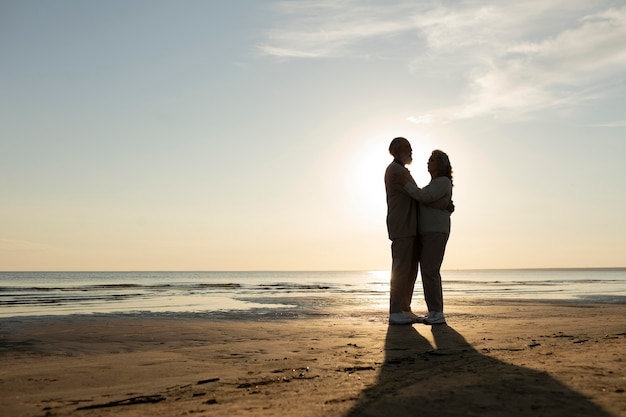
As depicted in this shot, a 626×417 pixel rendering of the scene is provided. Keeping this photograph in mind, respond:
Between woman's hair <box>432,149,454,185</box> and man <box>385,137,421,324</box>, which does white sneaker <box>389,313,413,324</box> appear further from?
woman's hair <box>432,149,454,185</box>

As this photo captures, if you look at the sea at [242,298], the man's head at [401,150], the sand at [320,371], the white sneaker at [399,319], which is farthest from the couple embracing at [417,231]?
the sea at [242,298]

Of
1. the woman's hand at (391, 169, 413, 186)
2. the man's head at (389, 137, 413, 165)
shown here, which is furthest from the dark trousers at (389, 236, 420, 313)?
the man's head at (389, 137, 413, 165)

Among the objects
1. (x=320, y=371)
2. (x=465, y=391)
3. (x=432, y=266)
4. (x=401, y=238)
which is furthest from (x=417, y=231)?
(x=465, y=391)

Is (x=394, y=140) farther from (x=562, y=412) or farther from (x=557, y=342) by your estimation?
(x=562, y=412)

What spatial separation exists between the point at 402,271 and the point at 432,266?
416mm

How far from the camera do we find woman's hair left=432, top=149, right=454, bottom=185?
27.0 ft

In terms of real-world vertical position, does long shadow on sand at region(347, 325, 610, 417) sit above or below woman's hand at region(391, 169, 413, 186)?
below

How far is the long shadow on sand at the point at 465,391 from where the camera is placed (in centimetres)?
272

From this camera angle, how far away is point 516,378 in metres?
3.44

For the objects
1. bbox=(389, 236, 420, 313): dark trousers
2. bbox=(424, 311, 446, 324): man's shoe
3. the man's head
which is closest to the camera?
bbox=(424, 311, 446, 324): man's shoe

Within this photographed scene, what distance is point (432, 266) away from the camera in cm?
785

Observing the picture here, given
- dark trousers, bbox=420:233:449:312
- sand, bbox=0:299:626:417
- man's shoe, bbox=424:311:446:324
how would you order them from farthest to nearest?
dark trousers, bbox=420:233:449:312 → man's shoe, bbox=424:311:446:324 → sand, bbox=0:299:626:417

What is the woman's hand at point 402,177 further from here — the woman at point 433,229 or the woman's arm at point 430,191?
the woman's arm at point 430,191

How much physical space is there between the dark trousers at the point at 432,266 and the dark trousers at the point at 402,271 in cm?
18
